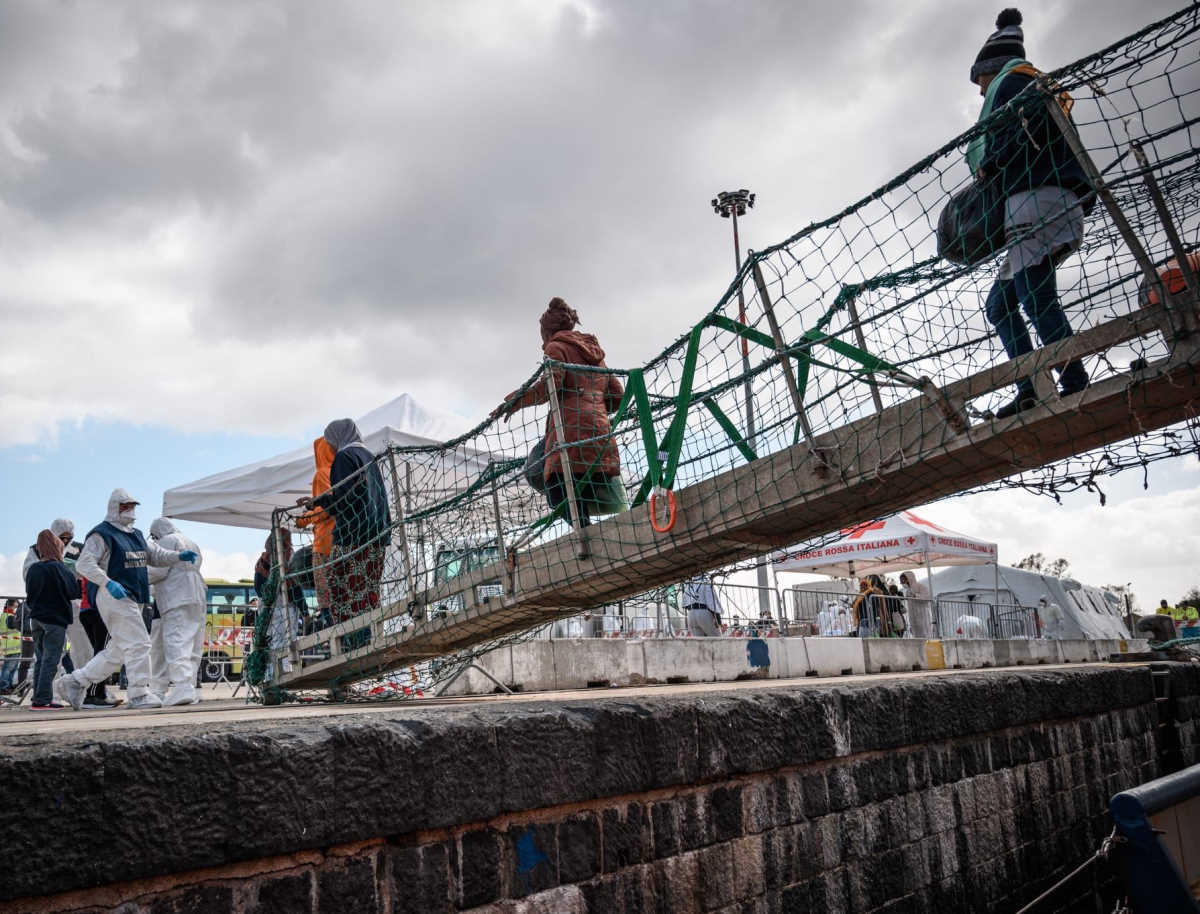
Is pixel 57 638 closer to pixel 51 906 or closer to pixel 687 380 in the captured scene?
pixel 687 380

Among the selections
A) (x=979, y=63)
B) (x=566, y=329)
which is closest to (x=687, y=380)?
(x=566, y=329)

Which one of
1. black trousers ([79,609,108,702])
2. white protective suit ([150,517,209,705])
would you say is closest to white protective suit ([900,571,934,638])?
white protective suit ([150,517,209,705])

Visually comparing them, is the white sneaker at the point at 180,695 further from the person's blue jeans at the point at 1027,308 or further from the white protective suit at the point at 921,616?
the white protective suit at the point at 921,616

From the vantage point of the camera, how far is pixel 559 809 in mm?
2885

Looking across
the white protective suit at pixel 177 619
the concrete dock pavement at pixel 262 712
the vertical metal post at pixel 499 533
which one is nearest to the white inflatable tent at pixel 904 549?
the concrete dock pavement at pixel 262 712

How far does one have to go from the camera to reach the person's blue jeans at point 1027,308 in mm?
3604

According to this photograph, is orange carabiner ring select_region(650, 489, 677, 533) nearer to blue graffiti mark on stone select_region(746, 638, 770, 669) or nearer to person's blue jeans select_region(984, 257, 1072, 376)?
person's blue jeans select_region(984, 257, 1072, 376)

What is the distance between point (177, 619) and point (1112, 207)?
6.88 meters

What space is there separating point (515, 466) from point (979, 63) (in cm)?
338

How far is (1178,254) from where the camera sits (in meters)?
3.27

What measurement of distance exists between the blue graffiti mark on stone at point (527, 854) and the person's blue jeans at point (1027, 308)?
2.46m

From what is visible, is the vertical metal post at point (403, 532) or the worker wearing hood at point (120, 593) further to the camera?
the worker wearing hood at point (120, 593)

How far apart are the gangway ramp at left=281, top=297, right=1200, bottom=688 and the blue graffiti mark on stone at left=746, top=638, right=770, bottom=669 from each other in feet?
14.7

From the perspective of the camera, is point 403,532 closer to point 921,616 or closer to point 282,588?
point 282,588
